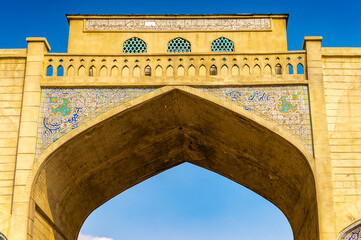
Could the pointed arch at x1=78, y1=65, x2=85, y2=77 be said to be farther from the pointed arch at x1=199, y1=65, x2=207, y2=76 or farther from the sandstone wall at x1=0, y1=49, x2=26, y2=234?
the pointed arch at x1=199, y1=65, x2=207, y2=76

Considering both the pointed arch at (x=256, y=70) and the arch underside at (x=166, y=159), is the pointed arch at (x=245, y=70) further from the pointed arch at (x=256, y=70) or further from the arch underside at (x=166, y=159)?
the arch underside at (x=166, y=159)

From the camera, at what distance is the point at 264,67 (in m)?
10.9

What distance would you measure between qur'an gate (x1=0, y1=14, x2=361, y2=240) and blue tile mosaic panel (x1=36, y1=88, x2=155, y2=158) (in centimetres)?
2

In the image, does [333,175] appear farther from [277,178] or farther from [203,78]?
[203,78]

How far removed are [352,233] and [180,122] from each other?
3644mm

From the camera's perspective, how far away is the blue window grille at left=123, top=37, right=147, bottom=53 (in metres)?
13.0

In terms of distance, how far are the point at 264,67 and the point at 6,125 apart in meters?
4.40

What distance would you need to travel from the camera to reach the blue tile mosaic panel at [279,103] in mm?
10344

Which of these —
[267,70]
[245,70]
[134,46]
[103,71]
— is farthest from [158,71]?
[134,46]

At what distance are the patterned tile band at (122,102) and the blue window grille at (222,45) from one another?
8.17 ft

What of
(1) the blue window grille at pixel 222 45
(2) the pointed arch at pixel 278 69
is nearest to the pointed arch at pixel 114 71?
(1) the blue window grille at pixel 222 45

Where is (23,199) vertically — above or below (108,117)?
below

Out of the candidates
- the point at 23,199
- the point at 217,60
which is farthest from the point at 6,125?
the point at 217,60

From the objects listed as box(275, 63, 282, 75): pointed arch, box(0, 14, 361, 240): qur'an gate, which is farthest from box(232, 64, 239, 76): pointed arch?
box(275, 63, 282, 75): pointed arch
